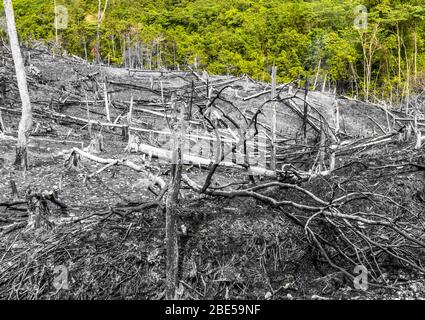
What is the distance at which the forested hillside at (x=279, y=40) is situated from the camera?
2931 cm

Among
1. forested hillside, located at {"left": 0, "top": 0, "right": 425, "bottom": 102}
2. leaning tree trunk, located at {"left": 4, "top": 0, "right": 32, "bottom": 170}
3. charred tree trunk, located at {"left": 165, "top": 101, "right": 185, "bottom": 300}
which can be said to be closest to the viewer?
charred tree trunk, located at {"left": 165, "top": 101, "right": 185, "bottom": 300}

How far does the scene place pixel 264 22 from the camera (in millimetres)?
36312

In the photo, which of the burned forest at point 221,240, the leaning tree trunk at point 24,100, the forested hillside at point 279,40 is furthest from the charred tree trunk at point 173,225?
the forested hillside at point 279,40

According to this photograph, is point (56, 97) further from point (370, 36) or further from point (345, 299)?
point (370, 36)

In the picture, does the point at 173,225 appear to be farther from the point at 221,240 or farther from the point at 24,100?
the point at 24,100

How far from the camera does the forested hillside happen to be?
29.3 meters

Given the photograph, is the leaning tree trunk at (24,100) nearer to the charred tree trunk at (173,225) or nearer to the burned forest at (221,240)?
the burned forest at (221,240)

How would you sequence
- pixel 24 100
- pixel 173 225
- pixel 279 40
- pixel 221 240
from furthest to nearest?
pixel 279 40 → pixel 24 100 → pixel 221 240 → pixel 173 225

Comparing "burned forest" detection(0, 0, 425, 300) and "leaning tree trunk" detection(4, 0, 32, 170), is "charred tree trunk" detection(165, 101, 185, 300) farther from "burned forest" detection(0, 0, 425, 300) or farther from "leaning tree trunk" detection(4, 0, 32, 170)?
"leaning tree trunk" detection(4, 0, 32, 170)

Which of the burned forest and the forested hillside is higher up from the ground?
the forested hillside

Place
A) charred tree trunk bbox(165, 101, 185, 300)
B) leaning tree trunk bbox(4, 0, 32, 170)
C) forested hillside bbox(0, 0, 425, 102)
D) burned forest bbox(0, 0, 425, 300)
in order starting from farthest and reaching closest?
forested hillside bbox(0, 0, 425, 102)
leaning tree trunk bbox(4, 0, 32, 170)
burned forest bbox(0, 0, 425, 300)
charred tree trunk bbox(165, 101, 185, 300)

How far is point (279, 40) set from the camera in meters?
Result: 34.5

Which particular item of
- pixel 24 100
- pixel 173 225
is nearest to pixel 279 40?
pixel 24 100

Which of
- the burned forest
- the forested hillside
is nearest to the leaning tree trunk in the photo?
the burned forest
